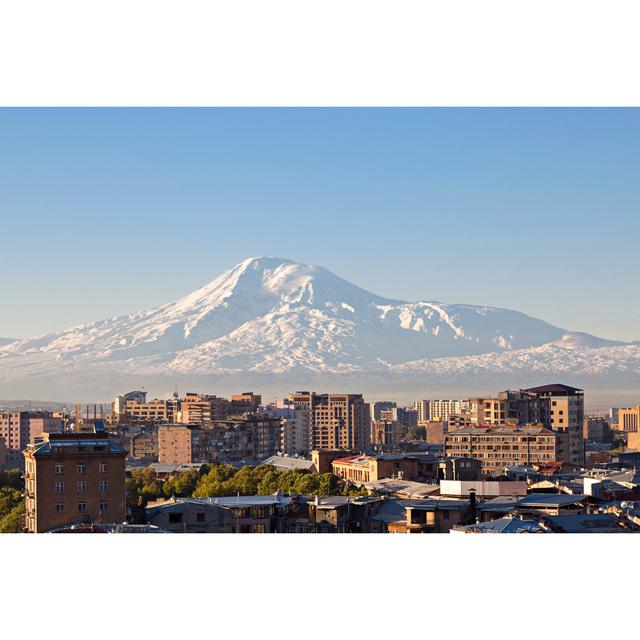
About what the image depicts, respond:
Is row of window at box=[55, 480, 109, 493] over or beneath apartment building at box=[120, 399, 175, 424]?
over

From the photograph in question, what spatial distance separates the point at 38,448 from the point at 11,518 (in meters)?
2.08

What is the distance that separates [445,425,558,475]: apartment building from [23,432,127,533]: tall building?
49.2 feet

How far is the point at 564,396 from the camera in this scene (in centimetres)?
3453

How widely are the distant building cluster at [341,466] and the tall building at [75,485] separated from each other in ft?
0.04

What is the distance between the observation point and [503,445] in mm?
27484

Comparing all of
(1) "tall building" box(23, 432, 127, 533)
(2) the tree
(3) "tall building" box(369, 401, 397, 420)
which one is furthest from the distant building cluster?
(3) "tall building" box(369, 401, 397, 420)

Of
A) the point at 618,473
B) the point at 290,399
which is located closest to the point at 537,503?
the point at 618,473

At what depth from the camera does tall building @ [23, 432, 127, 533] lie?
41.5ft

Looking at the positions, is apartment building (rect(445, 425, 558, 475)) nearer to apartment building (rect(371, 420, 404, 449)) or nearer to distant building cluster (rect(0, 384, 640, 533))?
distant building cluster (rect(0, 384, 640, 533))

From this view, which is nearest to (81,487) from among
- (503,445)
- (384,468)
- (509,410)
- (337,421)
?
(384,468)

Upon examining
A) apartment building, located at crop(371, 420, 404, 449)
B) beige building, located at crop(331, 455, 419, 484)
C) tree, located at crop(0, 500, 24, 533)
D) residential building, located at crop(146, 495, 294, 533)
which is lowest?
apartment building, located at crop(371, 420, 404, 449)

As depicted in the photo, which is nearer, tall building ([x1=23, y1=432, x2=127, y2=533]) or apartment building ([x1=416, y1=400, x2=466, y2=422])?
tall building ([x1=23, y1=432, x2=127, y2=533])

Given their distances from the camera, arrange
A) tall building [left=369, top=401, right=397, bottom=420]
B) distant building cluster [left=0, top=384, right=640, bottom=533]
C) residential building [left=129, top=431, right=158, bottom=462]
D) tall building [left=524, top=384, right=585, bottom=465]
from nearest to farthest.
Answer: distant building cluster [left=0, top=384, right=640, bottom=533], tall building [left=524, top=384, right=585, bottom=465], residential building [left=129, top=431, right=158, bottom=462], tall building [left=369, top=401, right=397, bottom=420]

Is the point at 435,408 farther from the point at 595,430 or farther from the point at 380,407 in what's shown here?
the point at 595,430
